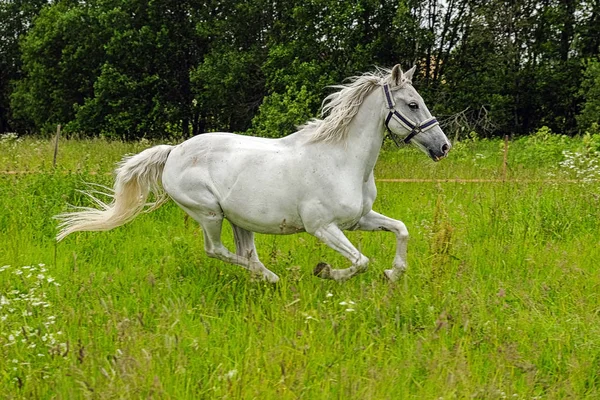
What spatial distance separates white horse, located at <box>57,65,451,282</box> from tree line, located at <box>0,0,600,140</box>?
1687 cm

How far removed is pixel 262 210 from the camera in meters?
4.66

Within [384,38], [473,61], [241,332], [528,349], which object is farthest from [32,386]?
[473,61]

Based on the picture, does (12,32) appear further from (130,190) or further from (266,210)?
(266,210)

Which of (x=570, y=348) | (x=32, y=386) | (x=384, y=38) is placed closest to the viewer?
(x=32, y=386)

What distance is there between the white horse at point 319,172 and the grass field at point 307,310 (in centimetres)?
41

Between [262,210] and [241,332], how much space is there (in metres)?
1.15

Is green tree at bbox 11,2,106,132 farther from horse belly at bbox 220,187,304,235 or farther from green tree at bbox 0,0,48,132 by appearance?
horse belly at bbox 220,187,304,235

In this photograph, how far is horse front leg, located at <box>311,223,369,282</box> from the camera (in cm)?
450

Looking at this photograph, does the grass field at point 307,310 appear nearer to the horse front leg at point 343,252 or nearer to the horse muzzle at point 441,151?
the horse front leg at point 343,252

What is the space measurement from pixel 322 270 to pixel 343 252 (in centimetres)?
21

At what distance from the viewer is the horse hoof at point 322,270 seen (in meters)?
4.54

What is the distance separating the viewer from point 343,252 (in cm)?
455

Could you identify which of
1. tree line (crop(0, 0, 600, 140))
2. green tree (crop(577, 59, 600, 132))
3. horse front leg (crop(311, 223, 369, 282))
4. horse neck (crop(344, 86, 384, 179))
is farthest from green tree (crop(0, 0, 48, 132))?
horse front leg (crop(311, 223, 369, 282))

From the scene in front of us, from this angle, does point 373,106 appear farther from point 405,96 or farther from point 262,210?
point 262,210
